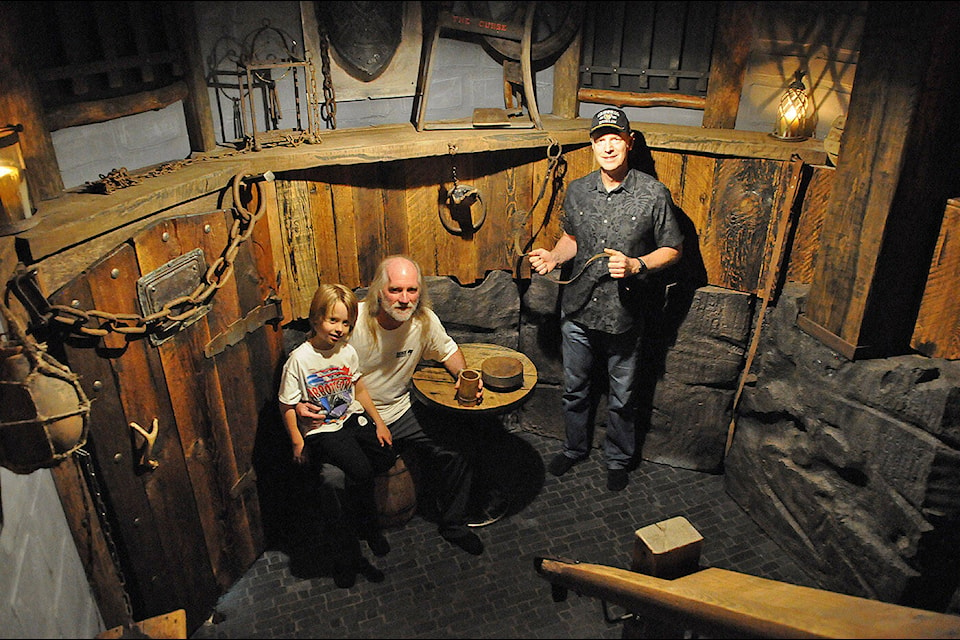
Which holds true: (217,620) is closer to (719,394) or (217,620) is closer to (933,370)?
(719,394)

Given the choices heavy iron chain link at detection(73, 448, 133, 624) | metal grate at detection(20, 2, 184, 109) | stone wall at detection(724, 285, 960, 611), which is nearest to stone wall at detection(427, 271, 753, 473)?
stone wall at detection(724, 285, 960, 611)

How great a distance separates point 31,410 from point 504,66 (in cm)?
365

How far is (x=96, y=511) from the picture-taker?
10.4 ft

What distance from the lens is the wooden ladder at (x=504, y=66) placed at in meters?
4.65

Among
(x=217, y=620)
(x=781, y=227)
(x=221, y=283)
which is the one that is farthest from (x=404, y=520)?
(x=781, y=227)

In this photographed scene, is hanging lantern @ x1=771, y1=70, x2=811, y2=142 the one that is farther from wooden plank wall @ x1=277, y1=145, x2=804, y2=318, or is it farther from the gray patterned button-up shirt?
the gray patterned button-up shirt

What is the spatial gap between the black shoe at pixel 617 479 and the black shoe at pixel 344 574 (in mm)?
1740

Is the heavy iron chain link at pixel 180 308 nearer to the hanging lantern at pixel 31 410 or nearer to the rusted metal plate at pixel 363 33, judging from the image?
the hanging lantern at pixel 31 410

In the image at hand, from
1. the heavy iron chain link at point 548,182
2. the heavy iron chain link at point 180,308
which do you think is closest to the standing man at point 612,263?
the heavy iron chain link at point 548,182

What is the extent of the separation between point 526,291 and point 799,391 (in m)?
1.89

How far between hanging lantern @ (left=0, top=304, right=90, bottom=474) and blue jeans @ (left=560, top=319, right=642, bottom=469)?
3.02m

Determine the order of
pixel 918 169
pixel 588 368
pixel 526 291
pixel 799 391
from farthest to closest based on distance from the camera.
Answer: pixel 526 291 < pixel 588 368 < pixel 799 391 < pixel 918 169

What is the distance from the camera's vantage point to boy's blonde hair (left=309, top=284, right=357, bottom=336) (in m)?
3.74

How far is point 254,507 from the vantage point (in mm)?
4199
